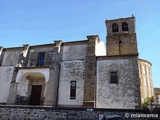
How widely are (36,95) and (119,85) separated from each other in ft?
32.3

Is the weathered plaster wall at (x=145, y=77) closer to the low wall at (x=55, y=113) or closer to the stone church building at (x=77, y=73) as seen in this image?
the stone church building at (x=77, y=73)

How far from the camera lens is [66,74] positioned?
17391 millimetres

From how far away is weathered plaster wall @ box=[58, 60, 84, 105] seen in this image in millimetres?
16172

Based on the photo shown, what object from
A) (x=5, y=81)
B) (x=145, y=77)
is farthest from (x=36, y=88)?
(x=145, y=77)

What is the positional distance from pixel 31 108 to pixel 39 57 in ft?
27.5

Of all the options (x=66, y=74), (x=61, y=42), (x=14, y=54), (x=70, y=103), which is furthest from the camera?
(x=14, y=54)

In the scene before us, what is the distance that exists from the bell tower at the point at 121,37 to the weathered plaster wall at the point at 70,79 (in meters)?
5.19

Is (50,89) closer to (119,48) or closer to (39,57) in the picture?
(39,57)

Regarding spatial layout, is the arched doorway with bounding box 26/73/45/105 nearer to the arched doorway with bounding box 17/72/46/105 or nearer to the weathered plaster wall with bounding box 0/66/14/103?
the arched doorway with bounding box 17/72/46/105

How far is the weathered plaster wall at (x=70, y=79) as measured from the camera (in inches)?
637

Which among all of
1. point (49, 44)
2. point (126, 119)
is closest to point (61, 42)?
point (49, 44)

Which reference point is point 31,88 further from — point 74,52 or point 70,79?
point 74,52

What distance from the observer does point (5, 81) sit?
19.1 meters

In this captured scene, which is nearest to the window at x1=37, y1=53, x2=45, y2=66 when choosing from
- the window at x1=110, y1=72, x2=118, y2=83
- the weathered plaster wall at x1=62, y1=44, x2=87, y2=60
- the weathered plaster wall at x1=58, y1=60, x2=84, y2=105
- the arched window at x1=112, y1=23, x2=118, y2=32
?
the weathered plaster wall at x1=62, y1=44, x2=87, y2=60
